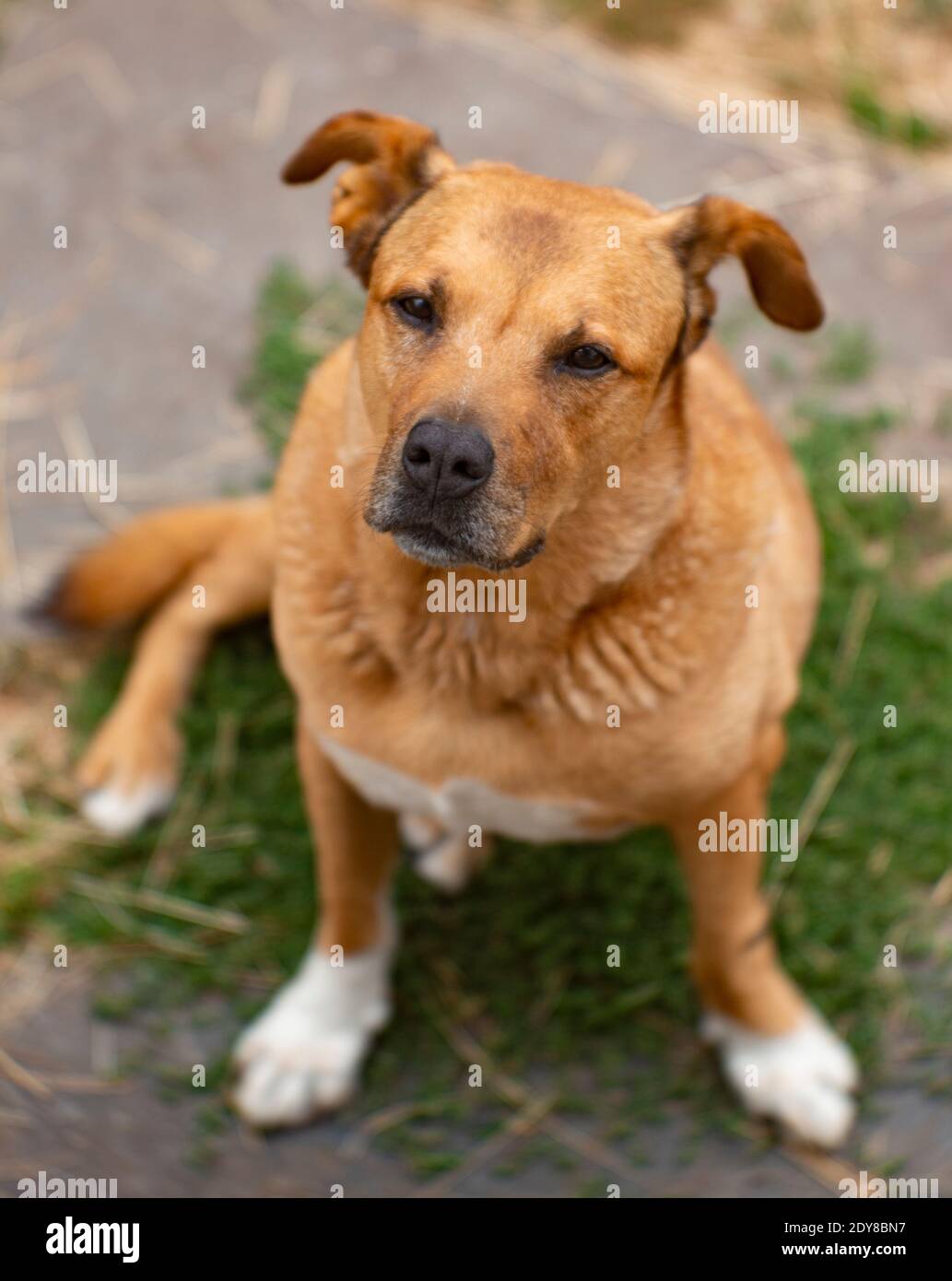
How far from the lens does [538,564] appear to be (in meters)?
2.54

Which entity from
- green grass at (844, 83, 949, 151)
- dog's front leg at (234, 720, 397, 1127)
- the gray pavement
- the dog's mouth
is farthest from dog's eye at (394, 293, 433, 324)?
green grass at (844, 83, 949, 151)

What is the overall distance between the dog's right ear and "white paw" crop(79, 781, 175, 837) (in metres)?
1.76

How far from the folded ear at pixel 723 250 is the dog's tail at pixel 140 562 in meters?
1.65

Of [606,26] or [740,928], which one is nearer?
[740,928]

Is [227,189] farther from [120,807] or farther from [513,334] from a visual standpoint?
[513,334]

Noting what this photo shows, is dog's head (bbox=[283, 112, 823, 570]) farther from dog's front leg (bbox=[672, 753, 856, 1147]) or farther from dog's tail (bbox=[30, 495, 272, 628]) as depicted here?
dog's tail (bbox=[30, 495, 272, 628])

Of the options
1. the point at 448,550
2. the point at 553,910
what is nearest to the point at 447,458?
the point at 448,550

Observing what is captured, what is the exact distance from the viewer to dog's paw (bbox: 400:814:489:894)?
369 centimetres

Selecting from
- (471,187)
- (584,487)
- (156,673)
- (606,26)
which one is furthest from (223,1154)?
(606,26)

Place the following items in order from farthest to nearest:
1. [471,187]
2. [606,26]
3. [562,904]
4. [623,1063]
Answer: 1. [606,26]
2. [562,904]
3. [623,1063]
4. [471,187]

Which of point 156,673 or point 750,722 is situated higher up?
point 156,673

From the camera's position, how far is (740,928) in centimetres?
315

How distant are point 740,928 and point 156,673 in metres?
1.73
